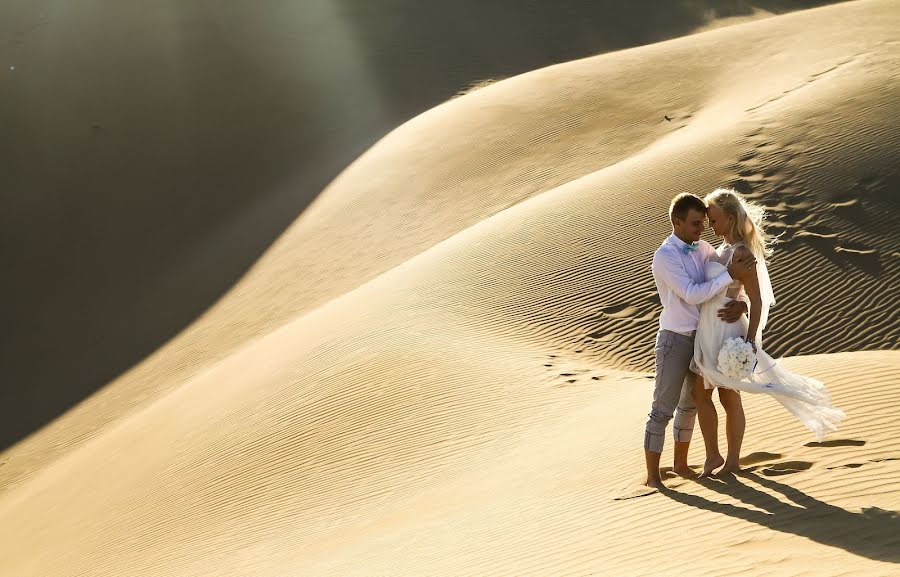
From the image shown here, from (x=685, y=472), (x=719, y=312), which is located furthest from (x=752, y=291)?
(x=685, y=472)

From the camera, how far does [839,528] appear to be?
464 cm

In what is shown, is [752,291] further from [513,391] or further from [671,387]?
[513,391]

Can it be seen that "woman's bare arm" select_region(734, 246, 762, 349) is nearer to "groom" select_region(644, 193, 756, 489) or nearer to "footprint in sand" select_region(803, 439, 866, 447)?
"groom" select_region(644, 193, 756, 489)

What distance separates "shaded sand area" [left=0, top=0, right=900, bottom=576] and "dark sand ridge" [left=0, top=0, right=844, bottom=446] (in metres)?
2.04

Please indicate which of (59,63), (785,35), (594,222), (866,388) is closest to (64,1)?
(59,63)

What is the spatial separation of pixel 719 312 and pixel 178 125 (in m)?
21.4

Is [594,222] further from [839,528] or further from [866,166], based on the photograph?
[839,528]

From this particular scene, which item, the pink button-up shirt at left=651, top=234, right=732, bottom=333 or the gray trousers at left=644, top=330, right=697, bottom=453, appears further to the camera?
the gray trousers at left=644, top=330, right=697, bottom=453

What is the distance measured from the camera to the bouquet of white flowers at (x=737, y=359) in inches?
203

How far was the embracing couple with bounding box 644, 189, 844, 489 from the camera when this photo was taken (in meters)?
5.23

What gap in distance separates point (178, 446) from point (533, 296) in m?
4.56

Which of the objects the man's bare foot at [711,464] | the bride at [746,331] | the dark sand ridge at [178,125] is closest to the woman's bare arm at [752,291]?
the bride at [746,331]

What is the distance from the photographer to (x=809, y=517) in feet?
15.9

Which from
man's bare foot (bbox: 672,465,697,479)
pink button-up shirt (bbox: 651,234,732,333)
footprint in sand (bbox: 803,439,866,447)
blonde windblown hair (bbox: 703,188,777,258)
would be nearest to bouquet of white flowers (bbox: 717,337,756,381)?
pink button-up shirt (bbox: 651,234,732,333)
